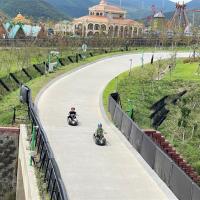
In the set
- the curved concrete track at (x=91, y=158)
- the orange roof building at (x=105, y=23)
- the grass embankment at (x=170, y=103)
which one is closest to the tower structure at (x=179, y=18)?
the orange roof building at (x=105, y=23)

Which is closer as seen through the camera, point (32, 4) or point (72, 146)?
point (72, 146)

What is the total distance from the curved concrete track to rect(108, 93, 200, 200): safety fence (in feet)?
0.75

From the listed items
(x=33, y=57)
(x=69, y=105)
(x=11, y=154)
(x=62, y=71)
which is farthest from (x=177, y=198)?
(x=33, y=57)

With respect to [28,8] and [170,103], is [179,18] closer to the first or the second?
[170,103]

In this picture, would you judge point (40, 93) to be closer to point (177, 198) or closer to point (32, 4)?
point (177, 198)

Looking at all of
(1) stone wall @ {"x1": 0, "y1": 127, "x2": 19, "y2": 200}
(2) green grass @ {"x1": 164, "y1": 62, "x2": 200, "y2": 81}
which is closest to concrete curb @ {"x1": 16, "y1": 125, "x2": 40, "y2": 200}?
(1) stone wall @ {"x1": 0, "y1": 127, "x2": 19, "y2": 200}

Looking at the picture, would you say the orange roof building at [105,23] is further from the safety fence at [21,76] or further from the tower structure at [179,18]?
the safety fence at [21,76]

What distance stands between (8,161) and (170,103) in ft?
44.3

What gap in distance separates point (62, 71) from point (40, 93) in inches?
336

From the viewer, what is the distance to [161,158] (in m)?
14.7

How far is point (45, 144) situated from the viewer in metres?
14.5

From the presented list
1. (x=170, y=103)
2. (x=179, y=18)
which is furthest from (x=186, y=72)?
(x=179, y=18)

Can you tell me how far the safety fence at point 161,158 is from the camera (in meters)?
12.9

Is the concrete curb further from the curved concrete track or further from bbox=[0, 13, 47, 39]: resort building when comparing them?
bbox=[0, 13, 47, 39]: resort building
